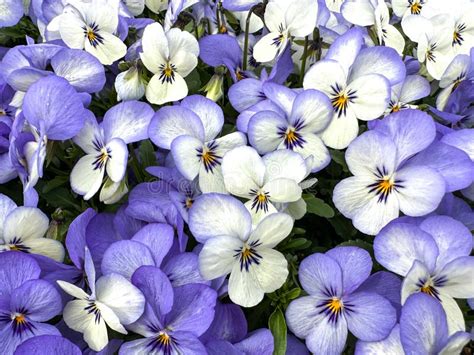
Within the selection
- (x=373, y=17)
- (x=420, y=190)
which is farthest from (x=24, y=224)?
(x=373, y=17)

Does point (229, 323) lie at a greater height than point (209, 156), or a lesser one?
lesser

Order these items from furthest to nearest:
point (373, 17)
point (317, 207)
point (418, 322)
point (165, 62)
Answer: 1. point (373, 17)
2. point (165, 62)
3. point (317, 207)
4. point (418, 322)

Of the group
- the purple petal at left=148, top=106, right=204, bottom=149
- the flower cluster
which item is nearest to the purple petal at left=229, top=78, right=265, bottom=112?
the flower cluster

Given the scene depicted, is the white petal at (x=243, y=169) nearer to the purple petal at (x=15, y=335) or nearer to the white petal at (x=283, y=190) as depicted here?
the white petal at (x=283, y=190)

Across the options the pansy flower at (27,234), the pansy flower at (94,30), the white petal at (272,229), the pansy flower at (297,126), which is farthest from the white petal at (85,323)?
the pansy flower at (94,30)

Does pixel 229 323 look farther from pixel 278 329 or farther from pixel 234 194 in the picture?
pixel 234 194

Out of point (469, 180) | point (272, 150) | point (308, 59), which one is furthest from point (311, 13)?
point (469, 180)
